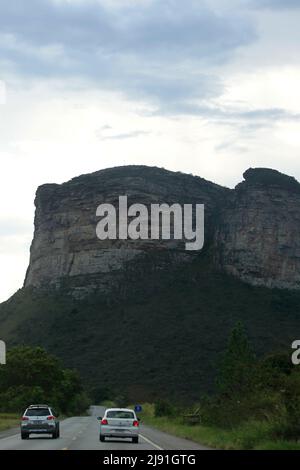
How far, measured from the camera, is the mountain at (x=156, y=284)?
111m

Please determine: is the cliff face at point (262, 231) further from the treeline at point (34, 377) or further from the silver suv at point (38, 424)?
the silver suv at point (38, 424)

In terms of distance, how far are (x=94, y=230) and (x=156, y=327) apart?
34.4m

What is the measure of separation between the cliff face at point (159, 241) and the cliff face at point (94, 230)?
0.17 m

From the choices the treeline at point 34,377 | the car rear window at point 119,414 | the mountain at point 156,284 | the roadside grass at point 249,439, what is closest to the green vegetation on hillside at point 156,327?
the mountain at point 156,284

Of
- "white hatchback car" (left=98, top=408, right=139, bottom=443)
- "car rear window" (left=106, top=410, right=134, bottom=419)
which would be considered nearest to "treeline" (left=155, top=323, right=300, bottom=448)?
"white hatchback car" (left=98, top=408, right=139, bottom=443)

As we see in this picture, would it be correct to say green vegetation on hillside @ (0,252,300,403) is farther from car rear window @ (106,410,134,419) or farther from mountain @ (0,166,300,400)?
car rear window @ (106,410,134,419)

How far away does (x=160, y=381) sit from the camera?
103188 millimetres

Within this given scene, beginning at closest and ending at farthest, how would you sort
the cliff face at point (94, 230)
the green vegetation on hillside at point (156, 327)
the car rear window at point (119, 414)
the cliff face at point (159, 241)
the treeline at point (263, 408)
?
the treeline at point (263, 408)
the car rear window at point (119, 414)
the green vegetation on hillside at point (156, 327)
the cliff face at point (159, 241)
the cliff face at point (94, 230)

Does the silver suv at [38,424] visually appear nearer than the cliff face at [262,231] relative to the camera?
Yes

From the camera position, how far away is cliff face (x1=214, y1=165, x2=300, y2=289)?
457 feet

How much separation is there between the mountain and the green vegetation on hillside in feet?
0.56

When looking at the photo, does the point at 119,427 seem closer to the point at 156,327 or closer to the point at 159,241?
the point at 156,327
